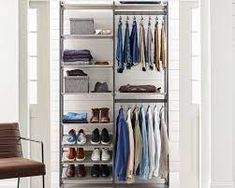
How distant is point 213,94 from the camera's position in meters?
4.34

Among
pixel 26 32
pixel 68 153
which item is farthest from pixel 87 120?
pixel 26 32

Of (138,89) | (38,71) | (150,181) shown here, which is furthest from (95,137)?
(38,71)

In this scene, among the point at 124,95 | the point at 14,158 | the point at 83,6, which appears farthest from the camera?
the point at 124,95

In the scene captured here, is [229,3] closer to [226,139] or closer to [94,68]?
[226,139]

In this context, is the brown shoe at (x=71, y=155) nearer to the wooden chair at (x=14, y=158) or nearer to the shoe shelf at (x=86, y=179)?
the shoe shelf at (x=86, y=179)

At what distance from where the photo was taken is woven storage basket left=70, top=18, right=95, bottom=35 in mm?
5512

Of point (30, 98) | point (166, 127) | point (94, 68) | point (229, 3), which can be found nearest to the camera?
point (229, 3)

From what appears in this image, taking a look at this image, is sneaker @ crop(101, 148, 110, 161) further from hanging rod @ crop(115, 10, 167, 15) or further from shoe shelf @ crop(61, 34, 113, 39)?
hanging rod @ crop(115, 10, 167, 15)

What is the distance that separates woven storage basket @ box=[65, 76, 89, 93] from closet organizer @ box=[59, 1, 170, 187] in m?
0.03

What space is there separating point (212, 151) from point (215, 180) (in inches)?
11.0

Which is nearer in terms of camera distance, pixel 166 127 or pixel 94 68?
pixel 166 127

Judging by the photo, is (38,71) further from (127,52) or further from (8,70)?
(127,52)

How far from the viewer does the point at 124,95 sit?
586 cm

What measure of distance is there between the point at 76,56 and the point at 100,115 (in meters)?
0.79
